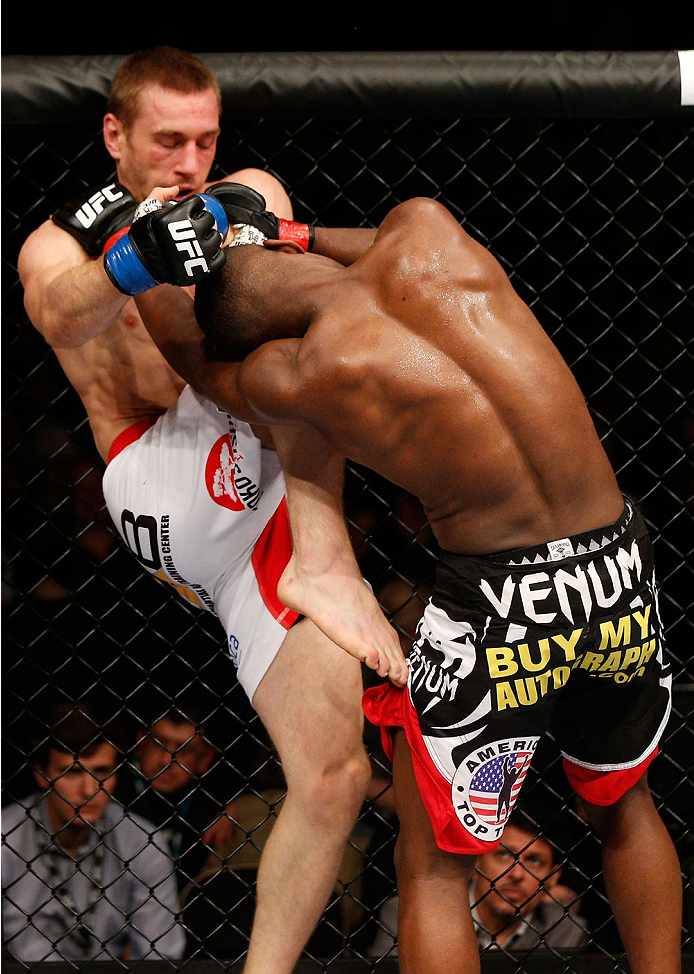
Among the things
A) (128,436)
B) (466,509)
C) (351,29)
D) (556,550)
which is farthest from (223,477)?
(351,29)

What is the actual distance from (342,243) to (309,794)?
0.90 metres

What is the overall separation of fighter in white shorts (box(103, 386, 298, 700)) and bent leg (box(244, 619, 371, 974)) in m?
0.08

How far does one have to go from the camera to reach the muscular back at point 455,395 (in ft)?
3.96

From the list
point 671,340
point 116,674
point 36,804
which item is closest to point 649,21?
point 671,340

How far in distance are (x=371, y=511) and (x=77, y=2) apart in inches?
56.8

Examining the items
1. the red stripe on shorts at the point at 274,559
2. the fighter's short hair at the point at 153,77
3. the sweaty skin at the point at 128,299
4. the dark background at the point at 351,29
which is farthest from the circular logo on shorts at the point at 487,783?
the dark background at the point at 351,29

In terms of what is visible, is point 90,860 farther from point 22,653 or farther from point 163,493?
point 163,493

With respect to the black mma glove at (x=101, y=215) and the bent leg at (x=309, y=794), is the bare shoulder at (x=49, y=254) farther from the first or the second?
the bent leg at (x=309, y=794)

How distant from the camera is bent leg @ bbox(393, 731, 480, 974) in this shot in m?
1.26

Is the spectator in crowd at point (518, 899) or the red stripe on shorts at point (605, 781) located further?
the spectator in crowd at point (518, 899)

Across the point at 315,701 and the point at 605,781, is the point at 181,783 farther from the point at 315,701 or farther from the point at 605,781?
the point at 605,781

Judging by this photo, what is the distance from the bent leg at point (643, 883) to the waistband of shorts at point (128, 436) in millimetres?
984

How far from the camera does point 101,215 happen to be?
5.02 ft

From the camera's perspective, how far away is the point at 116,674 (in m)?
2.35
